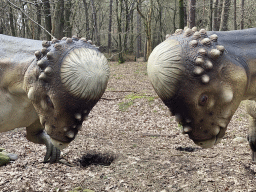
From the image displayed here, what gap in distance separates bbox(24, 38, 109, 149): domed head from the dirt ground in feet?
6.29

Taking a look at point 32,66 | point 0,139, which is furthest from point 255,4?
point 32,66

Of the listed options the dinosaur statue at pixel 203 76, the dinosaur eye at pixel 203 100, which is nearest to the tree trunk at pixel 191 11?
the dinosaur statue at pixel 203 76

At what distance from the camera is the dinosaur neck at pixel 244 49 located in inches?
70.4

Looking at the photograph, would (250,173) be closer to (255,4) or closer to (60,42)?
(60,42)

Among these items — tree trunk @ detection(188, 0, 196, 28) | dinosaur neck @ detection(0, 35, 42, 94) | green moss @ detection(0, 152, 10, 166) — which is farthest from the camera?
tree trunk @ detection(188, 0, 196, 28)

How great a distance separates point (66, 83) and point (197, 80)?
2.77ft

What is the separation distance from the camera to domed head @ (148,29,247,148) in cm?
156

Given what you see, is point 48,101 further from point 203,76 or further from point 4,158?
point 4,158

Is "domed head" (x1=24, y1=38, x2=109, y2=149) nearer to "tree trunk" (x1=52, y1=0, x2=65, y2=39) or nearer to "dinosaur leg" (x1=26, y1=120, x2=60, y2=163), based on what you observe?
"dinosaur leg" (x1=26, y1=120, x2=60, y2=163)

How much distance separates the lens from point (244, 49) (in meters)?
1.86

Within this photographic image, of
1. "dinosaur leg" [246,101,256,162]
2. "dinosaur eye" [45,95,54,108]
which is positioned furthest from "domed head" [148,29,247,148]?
"dinosaur leg" [246,101,256,162]

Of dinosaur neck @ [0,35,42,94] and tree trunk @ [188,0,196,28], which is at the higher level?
tree trunk @ [188,0,196,28]

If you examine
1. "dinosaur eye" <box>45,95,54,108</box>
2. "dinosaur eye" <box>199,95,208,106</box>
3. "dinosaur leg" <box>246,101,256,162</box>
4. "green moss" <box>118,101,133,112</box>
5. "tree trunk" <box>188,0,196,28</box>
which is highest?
"tree trunk" <box>188,0,196,28</box>

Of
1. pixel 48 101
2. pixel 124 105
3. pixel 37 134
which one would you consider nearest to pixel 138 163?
pixel 37 134
